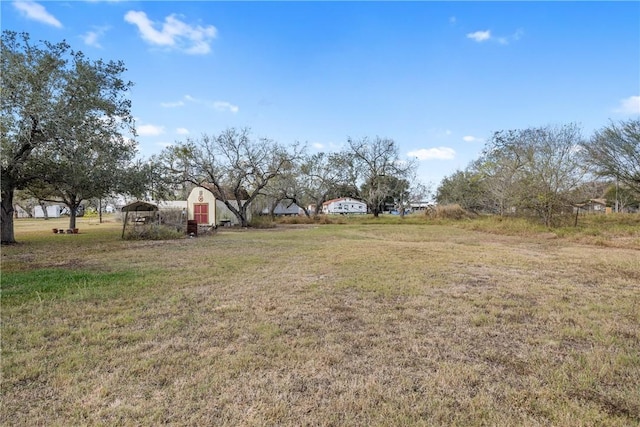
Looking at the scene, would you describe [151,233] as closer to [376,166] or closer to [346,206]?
[376,166]

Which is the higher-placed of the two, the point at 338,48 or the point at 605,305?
the point at 338,48

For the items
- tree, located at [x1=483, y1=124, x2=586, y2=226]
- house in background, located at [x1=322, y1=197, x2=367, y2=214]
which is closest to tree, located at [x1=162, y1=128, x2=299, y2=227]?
tree, located at [x1=483, y1=124, x2=586, y2=226]

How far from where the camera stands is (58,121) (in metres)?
10.5

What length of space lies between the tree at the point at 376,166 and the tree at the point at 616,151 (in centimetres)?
1876

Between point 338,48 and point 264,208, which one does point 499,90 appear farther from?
point 264,208

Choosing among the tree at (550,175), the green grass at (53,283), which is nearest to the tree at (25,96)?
the green grass at (53,283)

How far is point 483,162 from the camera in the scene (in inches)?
1152

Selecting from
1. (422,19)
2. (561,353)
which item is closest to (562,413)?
(561,353)

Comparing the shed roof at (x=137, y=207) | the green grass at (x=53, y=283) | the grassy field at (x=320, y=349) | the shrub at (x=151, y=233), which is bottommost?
the grassy field at (x=320, y=349)

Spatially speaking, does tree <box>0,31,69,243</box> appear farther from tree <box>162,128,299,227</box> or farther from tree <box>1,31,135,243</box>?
tree <box>162,128,299,227</box>

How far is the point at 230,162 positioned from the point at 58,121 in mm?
13552

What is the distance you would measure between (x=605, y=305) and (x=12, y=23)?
1557 centimetres

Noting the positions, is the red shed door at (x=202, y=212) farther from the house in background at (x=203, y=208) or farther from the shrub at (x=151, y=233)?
the shrub at (x=151, y=233)

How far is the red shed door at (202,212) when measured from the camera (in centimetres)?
2516
